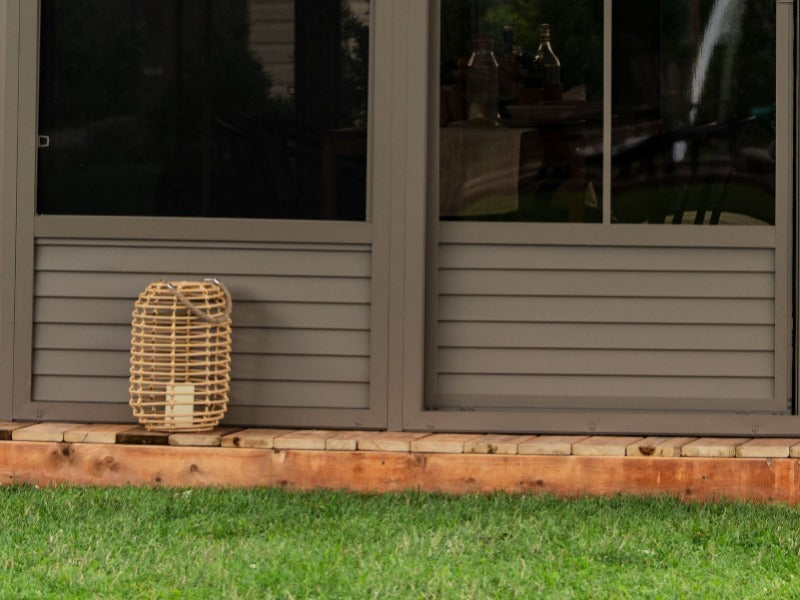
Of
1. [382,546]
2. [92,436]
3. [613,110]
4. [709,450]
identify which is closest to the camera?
[382,546]

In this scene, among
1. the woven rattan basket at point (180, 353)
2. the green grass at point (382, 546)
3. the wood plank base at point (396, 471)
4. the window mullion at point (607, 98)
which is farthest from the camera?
the window mullion at point (607, 98)

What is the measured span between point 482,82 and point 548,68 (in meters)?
0.22

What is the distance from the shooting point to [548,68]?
464cm

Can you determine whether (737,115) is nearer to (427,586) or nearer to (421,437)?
(421,437)

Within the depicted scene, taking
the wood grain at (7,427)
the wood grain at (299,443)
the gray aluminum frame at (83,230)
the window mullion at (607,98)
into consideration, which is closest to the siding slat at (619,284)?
the window mullion at (607,98)

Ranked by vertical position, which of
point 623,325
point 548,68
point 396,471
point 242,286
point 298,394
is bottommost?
point 396,471

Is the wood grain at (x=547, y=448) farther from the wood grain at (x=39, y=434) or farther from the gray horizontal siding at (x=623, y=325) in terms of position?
the wood grain at (x=39, y=434)

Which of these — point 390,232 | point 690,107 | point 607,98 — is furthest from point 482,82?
point 690,107

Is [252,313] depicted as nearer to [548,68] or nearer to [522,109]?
[522,109]

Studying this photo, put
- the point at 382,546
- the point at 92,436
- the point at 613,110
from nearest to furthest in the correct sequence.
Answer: the point at 382,546, the point at 92,436, the point at 613,110

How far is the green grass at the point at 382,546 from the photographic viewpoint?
133 inches

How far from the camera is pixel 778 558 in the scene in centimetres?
368

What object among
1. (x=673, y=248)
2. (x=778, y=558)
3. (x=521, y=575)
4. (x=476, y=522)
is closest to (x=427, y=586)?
(x=521, y=575)

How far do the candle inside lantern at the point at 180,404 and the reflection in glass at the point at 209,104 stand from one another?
0.60 meters
